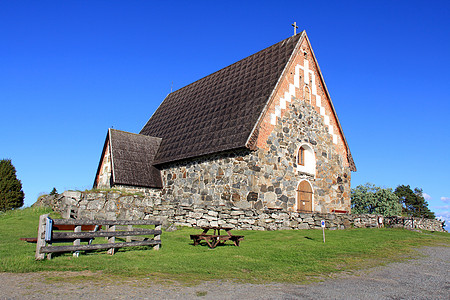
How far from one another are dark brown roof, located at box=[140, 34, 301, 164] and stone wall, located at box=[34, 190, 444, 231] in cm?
326

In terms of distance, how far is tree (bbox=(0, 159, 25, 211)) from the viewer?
942 inches

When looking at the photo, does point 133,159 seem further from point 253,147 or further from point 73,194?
point 253,147

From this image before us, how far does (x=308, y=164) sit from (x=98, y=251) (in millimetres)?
13287

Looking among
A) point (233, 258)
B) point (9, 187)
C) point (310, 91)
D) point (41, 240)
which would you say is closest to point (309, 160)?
point (310, 91)

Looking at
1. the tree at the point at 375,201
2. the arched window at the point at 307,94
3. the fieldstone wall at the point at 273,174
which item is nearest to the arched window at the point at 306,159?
the fieldstone wall at the point at 273,174

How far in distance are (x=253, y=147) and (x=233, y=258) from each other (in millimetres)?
7858

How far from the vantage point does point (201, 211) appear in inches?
648

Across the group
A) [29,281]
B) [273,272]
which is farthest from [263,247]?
[29,281]

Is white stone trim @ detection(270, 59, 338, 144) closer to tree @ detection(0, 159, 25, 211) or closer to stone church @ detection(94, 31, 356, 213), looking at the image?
stone church @ detection(94, 31, 356, 213)

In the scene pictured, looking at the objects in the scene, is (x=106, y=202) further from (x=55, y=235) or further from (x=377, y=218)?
(x=377, y=218)

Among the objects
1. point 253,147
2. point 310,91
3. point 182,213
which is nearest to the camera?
point 253,147

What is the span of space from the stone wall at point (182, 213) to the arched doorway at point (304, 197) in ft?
4.77

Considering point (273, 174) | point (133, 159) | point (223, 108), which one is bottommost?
point (273, 174)

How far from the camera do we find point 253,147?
16.9 metres
